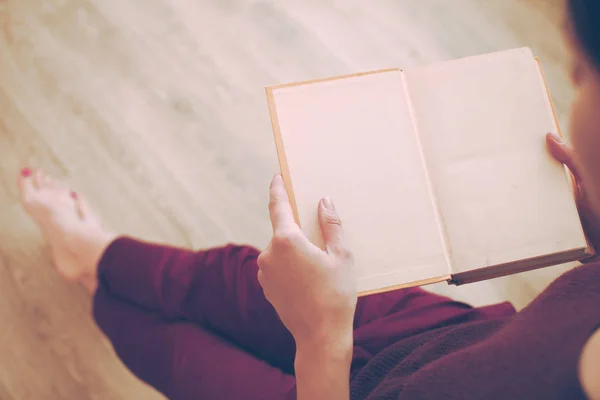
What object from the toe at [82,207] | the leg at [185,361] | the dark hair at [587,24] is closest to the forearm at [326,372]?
the leg at [185,361]

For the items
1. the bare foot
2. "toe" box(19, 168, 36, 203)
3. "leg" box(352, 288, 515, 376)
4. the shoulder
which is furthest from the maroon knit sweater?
"toe" box(19, 168, 36, 203)

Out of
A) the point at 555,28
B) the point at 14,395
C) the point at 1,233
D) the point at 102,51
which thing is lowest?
the point at 14,395

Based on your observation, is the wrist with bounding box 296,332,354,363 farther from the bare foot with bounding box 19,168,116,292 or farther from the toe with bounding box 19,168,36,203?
the toe with bounding box 19,168,36,203

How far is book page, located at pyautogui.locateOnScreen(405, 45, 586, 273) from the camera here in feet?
1.60

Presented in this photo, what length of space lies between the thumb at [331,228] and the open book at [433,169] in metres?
0.01

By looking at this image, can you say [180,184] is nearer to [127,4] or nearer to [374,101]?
[127,4]

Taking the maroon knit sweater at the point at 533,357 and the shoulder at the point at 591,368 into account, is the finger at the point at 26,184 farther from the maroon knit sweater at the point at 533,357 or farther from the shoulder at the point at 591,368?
the shoulder at the point at 591,368

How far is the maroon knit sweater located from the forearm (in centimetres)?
6

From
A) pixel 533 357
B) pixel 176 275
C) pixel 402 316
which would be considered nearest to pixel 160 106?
pixel 176 275

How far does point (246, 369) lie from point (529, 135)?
1.39 feet

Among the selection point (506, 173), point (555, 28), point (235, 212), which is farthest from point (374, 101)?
point (555, 28)

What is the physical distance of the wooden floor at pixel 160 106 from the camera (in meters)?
0.86

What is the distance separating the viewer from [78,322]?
2.84ft

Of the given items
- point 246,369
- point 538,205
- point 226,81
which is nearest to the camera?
point 538,205
